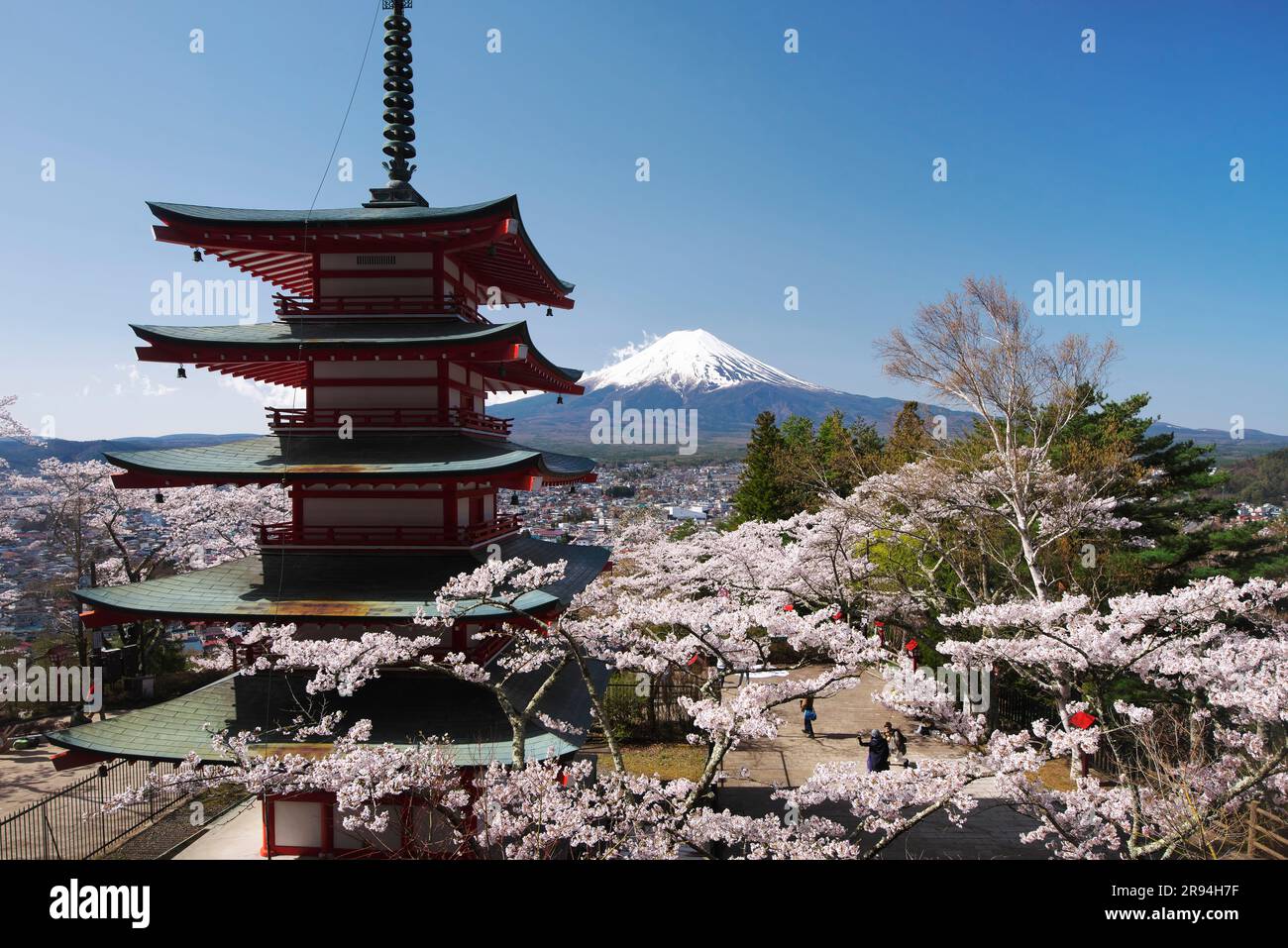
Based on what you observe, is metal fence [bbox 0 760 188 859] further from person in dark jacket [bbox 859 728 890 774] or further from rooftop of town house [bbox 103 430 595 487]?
person in dark jacket [bbox 859 728 890 774]

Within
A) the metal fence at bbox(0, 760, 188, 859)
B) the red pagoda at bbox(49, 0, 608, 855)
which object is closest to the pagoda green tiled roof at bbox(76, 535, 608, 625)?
the red pagoda at bbox(49, 0, 608, 855)

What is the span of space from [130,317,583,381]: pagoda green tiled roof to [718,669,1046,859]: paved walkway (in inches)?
332

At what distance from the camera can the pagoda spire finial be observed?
1162cm

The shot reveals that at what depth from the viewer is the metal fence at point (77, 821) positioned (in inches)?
404

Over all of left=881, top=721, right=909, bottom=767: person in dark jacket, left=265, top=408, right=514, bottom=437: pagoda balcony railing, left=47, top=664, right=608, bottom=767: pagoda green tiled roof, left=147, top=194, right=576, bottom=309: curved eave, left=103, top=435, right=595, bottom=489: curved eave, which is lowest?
left=881, top=721, right=909, bottom=767: person in dark jacket

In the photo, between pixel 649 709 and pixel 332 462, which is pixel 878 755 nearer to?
pixel 649 709

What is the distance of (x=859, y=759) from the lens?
48.9ft

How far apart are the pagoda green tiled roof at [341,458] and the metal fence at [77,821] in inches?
171

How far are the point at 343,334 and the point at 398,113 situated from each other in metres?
4.56

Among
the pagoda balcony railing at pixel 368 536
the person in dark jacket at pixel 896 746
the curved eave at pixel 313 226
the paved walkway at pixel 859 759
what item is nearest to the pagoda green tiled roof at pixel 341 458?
the pagoda balcony railing at pixel 368 536

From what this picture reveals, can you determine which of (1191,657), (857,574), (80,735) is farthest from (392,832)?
(857,574)

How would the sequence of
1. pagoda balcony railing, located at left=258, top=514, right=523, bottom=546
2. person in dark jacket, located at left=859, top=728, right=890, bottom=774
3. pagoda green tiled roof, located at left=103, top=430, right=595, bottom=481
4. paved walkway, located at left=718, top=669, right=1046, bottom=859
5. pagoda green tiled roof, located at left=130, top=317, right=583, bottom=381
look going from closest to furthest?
pagoda green tiled roof, located at left=103, top=430, right=595, bottom=481 → pagoda green tiled roof, located at left=130, top=317, right=583, bottom=381 → pagoda balcony railing, located at left=258, top=514, right=523, bottom=546 → paved walkway, located at left=718, top=669, right=1046, bottom=859 → person in dark jacket, located at left=859, top=728, right=890, bottom=774
